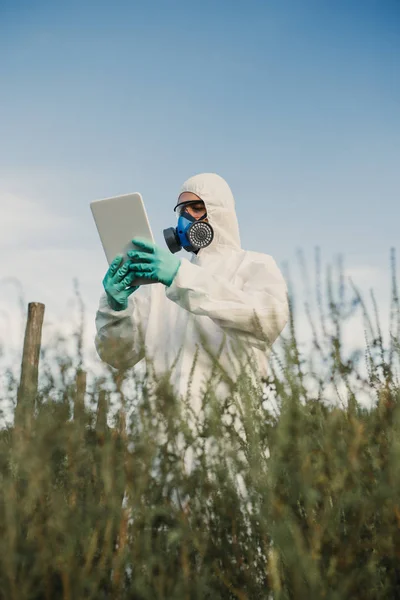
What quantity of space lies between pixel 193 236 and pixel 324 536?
8.11 ft

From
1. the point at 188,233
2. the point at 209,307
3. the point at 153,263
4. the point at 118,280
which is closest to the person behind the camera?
the point at 209,307

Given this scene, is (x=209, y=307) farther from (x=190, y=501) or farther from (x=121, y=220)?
(x=190, y=501)

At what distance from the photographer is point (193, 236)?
3.81 m

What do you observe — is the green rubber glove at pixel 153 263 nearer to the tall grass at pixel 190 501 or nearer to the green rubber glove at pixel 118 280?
the green rubber glove at pixel 118 280

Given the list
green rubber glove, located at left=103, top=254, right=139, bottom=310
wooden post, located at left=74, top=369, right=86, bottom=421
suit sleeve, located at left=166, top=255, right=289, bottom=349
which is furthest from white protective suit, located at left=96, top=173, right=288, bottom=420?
wooden post, located at left=74, top=369, right=86, bottom=421

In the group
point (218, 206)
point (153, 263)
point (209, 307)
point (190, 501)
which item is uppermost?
point (218, 206)

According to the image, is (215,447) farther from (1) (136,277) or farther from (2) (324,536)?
(1) (136,277)

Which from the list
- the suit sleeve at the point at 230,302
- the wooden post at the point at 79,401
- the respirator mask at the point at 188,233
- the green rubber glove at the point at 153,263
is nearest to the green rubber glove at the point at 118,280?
the green rubber glove at the point at 153,263

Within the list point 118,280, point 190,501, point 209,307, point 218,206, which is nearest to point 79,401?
point 190,501

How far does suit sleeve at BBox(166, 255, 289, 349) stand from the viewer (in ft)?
9.35

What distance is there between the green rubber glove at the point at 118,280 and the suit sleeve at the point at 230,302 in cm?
26

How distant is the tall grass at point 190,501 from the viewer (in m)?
1.48

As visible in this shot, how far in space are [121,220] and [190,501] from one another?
1.70 meters

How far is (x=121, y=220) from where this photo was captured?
3006 mm
